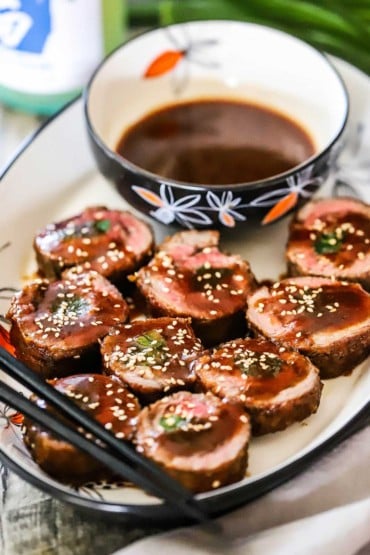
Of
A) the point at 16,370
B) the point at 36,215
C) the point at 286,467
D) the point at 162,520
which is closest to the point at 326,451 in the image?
the point at 286,467

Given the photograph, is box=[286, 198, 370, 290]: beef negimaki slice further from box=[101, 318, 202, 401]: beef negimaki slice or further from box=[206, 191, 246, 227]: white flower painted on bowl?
box=[101, 318, 202, 401]: beef negimaki slice

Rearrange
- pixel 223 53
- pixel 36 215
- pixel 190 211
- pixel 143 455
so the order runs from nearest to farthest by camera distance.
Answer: pixel 143 455
pixel 190 211
pixel 36 215
pixel 223 53

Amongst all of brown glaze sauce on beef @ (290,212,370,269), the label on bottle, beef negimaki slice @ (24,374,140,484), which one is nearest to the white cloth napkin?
beef negimaki slice @ (24,374,140,484)

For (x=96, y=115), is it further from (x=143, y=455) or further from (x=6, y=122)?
(x=143, y=455)

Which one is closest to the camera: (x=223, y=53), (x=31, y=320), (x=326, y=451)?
(x=326, y=451)

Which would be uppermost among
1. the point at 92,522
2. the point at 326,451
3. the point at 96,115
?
the point at 96,115

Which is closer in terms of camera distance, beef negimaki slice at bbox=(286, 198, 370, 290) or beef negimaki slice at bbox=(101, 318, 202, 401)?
beef negimaki slice at bbox=(101, 318, 202, 401)

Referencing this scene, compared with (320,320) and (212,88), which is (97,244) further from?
(212,88)
